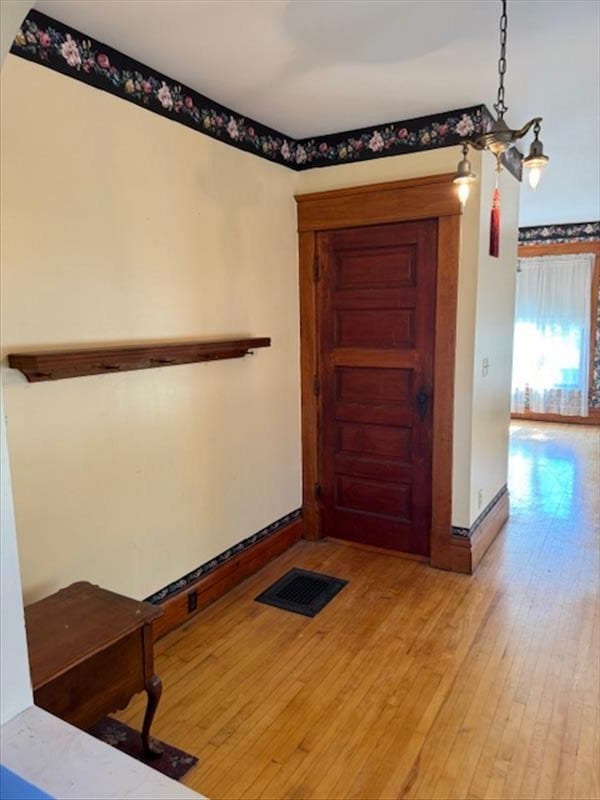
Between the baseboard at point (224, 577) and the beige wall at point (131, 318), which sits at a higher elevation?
the beige wall at point (131, 318)

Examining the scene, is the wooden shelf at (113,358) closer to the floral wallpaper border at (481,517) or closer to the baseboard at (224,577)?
the baseboard at (224,577)

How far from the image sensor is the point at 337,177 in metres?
→ 3.30

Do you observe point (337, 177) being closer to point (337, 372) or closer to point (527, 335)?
point (337, 372)

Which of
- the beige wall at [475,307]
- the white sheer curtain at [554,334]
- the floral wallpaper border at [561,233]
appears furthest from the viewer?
the white sheer curtain at [554,334]

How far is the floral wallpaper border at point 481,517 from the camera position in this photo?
3.20 m

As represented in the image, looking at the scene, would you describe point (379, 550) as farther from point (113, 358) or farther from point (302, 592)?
point (113, 358)

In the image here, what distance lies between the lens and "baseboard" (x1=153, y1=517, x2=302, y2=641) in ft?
8.60

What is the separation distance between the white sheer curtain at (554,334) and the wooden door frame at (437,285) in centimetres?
479

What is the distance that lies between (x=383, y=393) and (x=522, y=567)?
1.31 meters

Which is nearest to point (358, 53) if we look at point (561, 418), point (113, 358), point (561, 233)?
point (113, 358)

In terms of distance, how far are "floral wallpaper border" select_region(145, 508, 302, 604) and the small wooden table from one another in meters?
0.67

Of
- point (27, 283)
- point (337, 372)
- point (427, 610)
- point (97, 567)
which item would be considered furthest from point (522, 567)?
point (27, 283)

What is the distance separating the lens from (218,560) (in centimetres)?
295

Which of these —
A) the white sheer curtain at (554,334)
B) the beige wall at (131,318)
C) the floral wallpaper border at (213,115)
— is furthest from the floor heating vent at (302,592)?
the white sheer curtain at (554,334)
